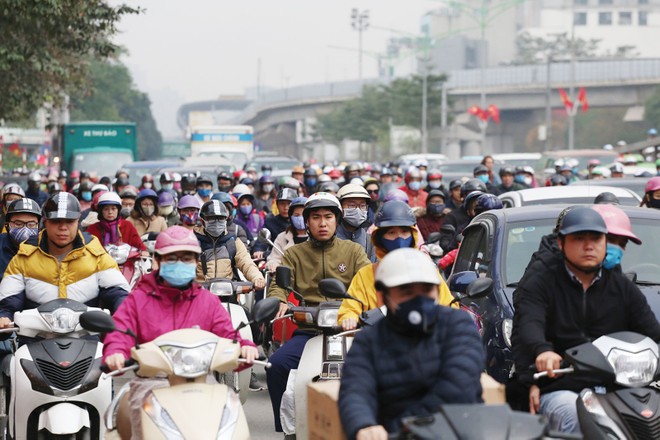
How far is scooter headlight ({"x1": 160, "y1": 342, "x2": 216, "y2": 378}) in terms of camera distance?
680 cm

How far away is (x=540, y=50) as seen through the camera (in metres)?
175

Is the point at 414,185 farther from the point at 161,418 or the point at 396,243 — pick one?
the point at 161,418

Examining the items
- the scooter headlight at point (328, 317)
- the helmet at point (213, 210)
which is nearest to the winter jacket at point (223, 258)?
the helmet at point (213, 210)

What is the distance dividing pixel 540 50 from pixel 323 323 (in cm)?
16881

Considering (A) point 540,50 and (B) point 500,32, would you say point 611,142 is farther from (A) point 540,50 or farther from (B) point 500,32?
(B) point 500,32

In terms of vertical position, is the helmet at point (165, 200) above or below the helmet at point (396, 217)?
below

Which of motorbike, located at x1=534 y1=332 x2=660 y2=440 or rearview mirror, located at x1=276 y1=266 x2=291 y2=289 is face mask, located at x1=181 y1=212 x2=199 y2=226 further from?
motorbike, located at x1=534 y1=332 x2=660 y2=440

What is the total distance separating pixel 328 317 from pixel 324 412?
2.40 metres

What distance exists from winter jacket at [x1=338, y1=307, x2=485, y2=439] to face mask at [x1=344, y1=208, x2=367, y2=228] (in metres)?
6.59

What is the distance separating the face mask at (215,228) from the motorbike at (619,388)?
5856 mm

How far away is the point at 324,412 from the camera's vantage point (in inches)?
253

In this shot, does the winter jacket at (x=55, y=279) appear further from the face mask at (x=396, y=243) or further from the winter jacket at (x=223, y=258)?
the winter jacket at (x=223, y=258)

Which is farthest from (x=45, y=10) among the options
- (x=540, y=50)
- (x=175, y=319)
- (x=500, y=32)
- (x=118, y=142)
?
(x=500, y=32)

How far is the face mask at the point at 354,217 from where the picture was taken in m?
12.6
